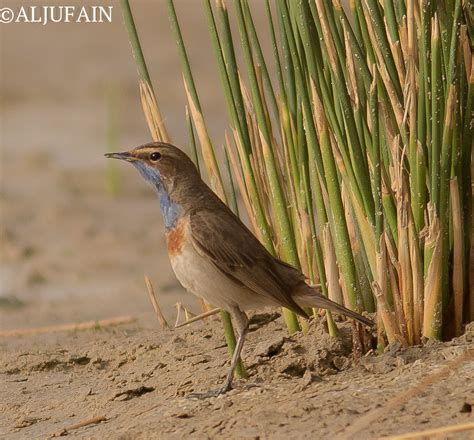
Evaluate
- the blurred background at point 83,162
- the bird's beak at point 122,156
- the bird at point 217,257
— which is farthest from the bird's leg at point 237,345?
the blurred background at point 83,162

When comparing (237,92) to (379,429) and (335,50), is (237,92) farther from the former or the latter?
(379,429)

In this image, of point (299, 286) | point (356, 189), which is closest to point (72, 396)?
point (299, 286)

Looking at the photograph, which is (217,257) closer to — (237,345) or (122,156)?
(237,345)

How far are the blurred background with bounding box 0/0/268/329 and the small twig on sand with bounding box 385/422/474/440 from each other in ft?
10.5

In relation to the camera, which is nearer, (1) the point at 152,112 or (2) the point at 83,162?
(1) the point at 152,112

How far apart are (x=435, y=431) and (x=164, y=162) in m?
1.78

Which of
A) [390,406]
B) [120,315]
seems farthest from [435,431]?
[120,315]

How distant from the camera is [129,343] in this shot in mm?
6336

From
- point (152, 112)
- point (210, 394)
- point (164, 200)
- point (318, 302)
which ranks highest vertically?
point (152, 112)

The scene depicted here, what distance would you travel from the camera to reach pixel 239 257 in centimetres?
511

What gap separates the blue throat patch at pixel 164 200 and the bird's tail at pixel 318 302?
0.58 metres

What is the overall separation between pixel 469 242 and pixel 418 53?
0.79 metres

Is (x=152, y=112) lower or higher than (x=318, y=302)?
higher

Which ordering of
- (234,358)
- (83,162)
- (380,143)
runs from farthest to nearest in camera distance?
(83,162)
(380,143)
(234,358)
